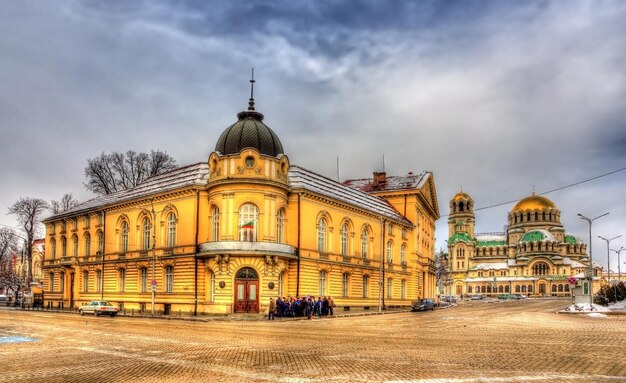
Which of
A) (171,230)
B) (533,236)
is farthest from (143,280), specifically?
(533,236)

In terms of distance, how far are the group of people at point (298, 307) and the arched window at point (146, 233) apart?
1356 centimetres

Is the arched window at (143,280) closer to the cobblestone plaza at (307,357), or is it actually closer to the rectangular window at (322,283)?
the rectangular window at (322,283)

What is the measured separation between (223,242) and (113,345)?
23.8 metres

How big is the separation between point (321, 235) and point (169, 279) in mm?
12580

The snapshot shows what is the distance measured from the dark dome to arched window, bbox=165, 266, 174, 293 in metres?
9.98

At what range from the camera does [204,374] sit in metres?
13.4

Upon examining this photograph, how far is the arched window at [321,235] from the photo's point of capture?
5056 cm

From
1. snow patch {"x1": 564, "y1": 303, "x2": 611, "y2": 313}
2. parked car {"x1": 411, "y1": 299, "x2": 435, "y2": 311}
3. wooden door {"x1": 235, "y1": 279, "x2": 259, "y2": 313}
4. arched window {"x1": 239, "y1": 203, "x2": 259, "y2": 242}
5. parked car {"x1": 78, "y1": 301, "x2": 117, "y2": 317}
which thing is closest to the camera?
wooden door {"x1": 235, "y1": 279, "x2": 259, "y2": 313}

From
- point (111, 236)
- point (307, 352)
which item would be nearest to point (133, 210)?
Answer: point (111, 236)

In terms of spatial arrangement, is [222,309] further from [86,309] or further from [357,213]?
[357,213]

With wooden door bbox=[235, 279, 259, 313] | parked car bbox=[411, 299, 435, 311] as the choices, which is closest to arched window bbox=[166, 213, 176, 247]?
wooden door bbox=[235, 279, 259, 313]

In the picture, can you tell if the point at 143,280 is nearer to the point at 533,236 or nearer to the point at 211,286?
the point at 211,286

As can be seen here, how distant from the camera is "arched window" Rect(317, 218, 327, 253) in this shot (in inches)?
1991

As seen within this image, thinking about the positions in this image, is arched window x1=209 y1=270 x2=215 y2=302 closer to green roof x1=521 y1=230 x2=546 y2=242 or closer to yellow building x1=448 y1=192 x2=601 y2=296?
yellow building x1=448 y1=192 x2=601 y2=296
